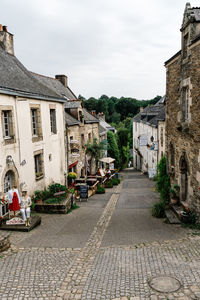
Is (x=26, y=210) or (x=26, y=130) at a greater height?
(x=26, y=130)

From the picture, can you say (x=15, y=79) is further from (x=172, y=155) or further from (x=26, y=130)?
(x=172, y=155)

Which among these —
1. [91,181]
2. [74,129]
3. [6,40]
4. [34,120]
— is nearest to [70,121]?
[74,129]

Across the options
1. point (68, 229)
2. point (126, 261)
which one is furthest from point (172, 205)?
point (126, 261)

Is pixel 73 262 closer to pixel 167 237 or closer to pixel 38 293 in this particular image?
pixel 38 293

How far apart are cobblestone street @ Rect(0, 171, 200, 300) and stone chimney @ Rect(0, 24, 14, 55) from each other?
1035 centimetres

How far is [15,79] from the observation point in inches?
506

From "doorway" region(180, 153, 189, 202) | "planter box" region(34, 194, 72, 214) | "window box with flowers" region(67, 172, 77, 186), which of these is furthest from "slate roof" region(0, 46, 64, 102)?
"doorway" region(180, 153, 189, 202)

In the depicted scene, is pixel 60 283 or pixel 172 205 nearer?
pixel 60 283

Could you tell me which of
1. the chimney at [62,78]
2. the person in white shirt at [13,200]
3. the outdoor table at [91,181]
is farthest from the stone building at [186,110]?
the chimney at [62,78]

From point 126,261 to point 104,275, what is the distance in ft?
3.23

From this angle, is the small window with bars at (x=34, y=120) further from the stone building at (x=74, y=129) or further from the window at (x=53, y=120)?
the stone building at (x=74, y=129)

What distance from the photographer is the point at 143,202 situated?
54.1ft

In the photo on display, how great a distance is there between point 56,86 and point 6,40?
10646 millimetres

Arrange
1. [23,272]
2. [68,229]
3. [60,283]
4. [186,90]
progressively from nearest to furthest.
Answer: [60,283] → [23,272] → [68,229] → [186,90]
